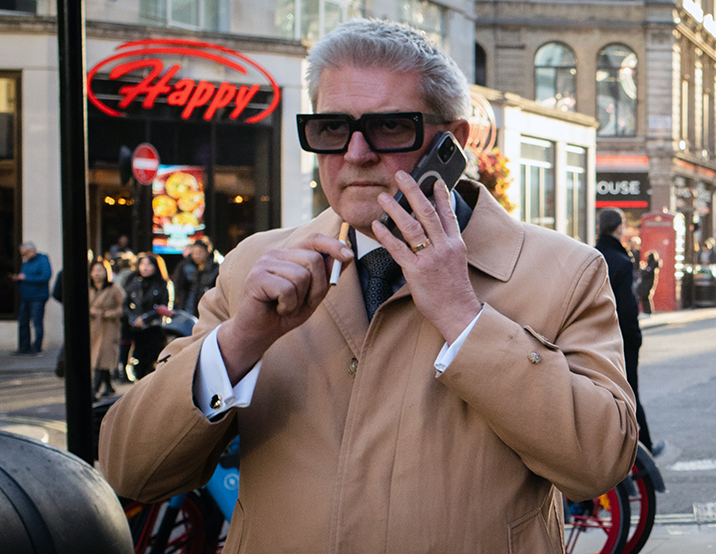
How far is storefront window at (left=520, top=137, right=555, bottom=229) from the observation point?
22.9 m

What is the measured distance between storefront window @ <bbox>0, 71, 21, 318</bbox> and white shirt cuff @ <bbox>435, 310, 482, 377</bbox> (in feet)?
48.7

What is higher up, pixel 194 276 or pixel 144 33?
pixel 144 33

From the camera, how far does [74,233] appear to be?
2533mm

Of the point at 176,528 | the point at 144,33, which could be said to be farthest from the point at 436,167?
the point at 144,33

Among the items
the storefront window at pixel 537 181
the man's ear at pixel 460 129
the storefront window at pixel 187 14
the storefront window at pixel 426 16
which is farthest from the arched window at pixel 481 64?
the man's ear at pixel 460 129

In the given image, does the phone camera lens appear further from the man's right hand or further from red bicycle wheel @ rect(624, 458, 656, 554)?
red bicycle wheel @ rect(624, 458, 656, 554)

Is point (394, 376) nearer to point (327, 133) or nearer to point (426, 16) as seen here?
point (327, 133)

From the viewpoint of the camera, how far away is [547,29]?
32875 millimetres

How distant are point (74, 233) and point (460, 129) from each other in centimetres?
127

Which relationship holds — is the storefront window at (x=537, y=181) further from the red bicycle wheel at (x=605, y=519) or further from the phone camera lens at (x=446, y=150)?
the phone camera lens at (x=446, y=150)

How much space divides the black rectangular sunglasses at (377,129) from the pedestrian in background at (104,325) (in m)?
8.66

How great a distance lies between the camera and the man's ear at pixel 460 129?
70.9 inches

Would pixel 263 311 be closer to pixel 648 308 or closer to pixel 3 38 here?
pixel 3 38

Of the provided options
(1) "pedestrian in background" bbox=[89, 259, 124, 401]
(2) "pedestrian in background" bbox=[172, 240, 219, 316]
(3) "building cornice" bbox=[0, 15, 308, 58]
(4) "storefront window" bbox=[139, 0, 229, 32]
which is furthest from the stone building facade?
(1) "pedestrian in background" bbox=[89, 259, 124, 401]
